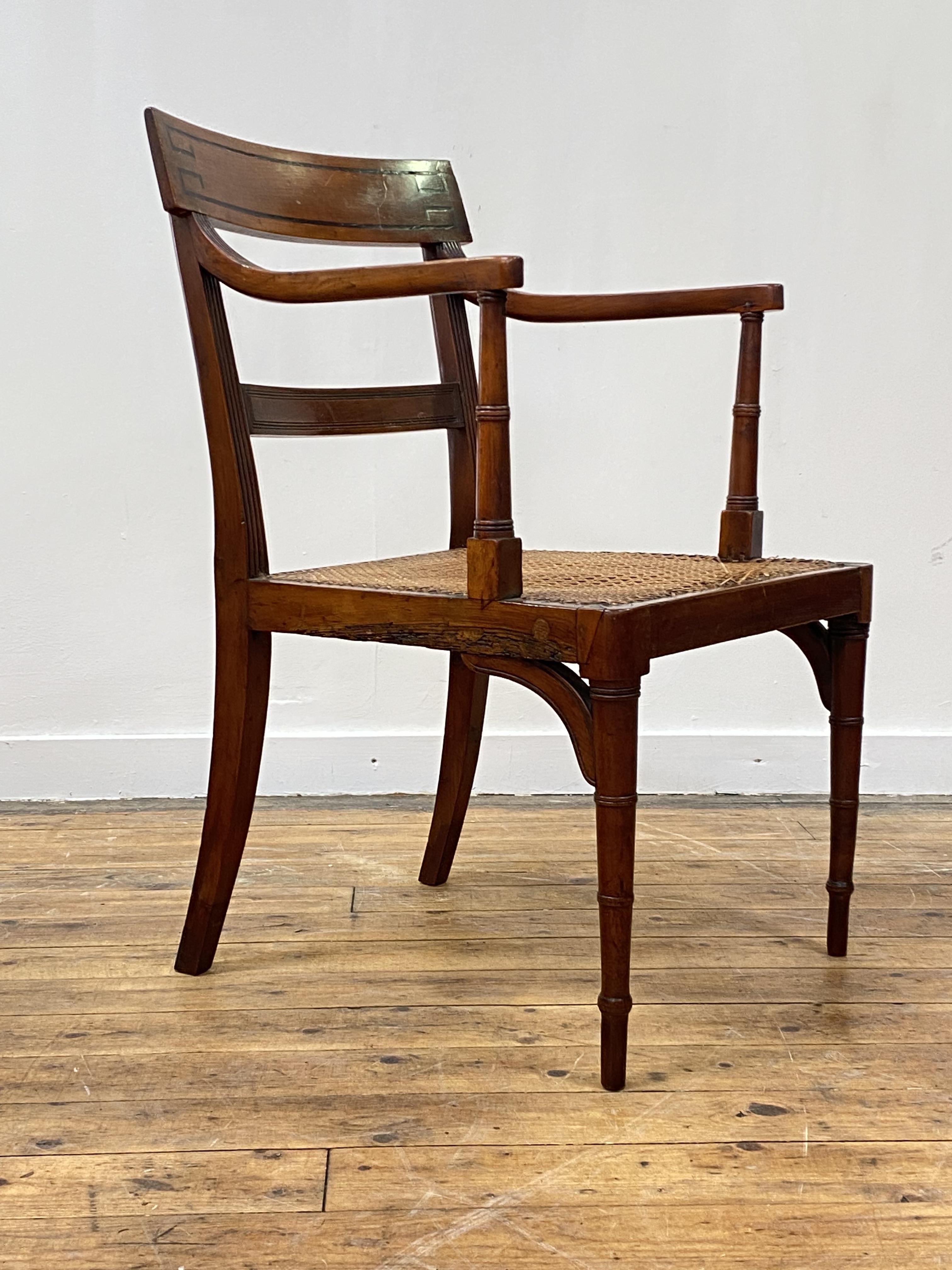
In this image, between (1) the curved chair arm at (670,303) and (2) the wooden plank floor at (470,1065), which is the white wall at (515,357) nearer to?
(2) the wooden plank floor at (470,1065)

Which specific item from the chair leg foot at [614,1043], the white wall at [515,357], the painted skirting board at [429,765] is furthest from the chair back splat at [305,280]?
the painted skirting board at [429,765]

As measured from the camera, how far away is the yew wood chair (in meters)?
1.19

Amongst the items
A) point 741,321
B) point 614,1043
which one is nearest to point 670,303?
point 741,321

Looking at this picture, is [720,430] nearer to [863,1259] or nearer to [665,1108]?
[665,1108]

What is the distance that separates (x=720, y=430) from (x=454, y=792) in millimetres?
843

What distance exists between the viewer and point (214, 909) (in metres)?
1.50

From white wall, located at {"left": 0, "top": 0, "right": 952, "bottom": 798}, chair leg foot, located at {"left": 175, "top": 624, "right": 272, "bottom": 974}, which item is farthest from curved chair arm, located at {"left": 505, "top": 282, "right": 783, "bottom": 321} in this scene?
white wall, located at {"left": 0, "top": 0, "right": 952, "bottom": 798}

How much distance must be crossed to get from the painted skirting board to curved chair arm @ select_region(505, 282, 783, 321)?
2.97 ft

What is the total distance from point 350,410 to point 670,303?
39 centimetres

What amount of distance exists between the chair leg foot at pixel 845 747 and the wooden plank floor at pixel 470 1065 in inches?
4.3

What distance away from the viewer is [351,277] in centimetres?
124

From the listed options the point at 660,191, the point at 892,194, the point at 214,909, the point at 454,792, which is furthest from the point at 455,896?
the point at 892,194

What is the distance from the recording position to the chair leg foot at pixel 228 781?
146 centimetres

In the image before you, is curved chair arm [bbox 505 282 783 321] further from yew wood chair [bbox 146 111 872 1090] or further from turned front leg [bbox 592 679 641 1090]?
turned front leg [bbox 592 679 641 1090]
